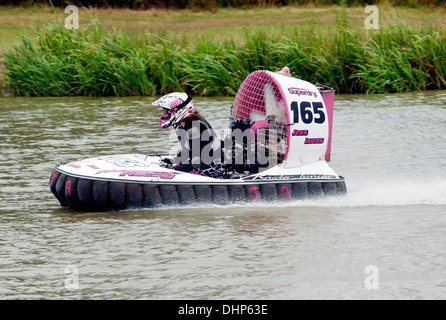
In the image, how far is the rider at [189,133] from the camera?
7871 millimetres

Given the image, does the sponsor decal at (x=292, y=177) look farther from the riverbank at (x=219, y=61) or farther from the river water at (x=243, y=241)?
the riverbank at (x=219, y=61)

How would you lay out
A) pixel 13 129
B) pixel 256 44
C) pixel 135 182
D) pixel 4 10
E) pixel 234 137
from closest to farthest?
pixel 135 182 < pixel 234 137 < pixel 13 129 < pixel 256 44 < pixel 4 10

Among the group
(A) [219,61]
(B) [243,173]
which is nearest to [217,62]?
(A) [219,61]

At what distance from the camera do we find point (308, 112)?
25.9 ft

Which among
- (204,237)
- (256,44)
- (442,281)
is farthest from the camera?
(256,44)

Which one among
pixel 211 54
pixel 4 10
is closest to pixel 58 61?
pixel 211 54

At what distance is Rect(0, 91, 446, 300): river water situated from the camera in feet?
18.3

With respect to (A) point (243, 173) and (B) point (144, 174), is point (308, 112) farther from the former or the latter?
(B) point (144, 174)

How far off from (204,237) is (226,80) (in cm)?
976

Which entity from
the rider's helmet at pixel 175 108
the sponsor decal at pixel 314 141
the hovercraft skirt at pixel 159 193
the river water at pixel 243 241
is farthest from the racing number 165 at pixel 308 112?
the rider's helmet at pixel 175 108

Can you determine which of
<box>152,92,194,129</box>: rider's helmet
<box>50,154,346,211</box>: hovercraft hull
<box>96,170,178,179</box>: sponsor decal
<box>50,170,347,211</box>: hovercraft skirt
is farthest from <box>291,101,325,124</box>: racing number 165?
<box>96,170,178,179</box>: sponsor decal

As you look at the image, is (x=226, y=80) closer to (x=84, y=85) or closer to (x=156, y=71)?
(x=156, y=71)

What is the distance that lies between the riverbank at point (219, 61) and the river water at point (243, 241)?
491 centimetres

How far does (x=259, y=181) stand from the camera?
785 centimetres
